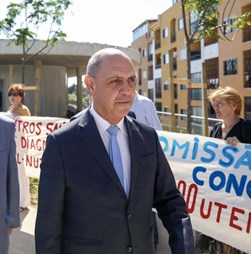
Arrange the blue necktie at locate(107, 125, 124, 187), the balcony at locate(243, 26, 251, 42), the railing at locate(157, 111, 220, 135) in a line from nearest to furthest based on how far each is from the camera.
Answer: the blue necktie at locate(107, 125, 124, 187) → the railing at locate(157, 111, 220, 135) → the balcony at locate(243, 26, 251, 42)

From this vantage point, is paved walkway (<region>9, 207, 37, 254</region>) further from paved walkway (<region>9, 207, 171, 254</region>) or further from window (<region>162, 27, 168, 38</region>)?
window (<region>162, 27, 168, 38</region>)

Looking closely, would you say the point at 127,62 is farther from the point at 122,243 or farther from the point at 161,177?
the point at 122,243

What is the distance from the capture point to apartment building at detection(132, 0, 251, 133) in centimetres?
2766

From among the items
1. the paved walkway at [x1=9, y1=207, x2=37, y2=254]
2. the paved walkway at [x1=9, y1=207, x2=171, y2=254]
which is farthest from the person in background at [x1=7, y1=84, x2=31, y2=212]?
the paved walkway at [x1=9, y1=207, x2=171, y2=254]

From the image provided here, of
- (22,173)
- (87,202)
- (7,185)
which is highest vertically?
(87,202)

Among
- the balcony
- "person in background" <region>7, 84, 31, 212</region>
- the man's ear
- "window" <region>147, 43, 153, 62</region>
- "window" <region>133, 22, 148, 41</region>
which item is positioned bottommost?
"person in background" <region>7, 84, 31, 212</region>

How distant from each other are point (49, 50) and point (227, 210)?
15.0 metres

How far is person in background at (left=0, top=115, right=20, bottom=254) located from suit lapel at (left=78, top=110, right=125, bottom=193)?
1.16 metres

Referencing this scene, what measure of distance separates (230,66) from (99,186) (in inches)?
1176

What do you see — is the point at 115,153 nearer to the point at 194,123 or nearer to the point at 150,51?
the point at 194,123

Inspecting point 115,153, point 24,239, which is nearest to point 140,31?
point 24,239

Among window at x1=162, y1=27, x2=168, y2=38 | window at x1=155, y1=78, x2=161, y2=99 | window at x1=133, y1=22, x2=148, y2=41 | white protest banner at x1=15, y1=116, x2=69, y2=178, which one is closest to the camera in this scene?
white protest banner at x1=15, y1=116, x2=69, y2=178

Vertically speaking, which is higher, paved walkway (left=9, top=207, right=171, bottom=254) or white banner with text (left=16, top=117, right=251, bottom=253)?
white banner with text (left=16, top=117, right=251, bottom=253)

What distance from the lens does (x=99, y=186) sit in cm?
190
